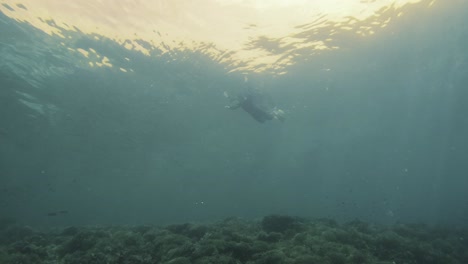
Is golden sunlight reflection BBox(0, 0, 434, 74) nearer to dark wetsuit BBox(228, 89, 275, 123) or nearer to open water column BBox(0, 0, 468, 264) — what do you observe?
open water column BBox(0, 0, 468, 264)

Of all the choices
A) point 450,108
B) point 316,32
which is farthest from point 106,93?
point 450,108

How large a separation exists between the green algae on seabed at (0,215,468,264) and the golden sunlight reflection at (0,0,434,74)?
11151 millimetres

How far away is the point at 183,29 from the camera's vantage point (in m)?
18.3

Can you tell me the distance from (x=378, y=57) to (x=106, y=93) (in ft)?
77.0

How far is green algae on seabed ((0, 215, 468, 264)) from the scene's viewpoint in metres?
8.05

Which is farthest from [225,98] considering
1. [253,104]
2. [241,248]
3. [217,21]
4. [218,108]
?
[241,248]

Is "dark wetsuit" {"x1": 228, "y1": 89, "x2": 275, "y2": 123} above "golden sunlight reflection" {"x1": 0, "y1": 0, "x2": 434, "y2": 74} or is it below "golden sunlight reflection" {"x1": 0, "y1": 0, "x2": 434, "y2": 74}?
below

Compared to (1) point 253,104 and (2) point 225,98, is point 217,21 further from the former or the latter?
(2) point 225,98

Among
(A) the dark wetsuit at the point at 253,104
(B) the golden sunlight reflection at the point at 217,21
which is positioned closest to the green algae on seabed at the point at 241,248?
(A) the dark wetsuit at the point at 253,104

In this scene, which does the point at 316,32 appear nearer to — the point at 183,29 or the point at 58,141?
the point at 183,29

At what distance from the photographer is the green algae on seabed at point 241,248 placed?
8.05m

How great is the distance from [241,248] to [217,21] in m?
13.4

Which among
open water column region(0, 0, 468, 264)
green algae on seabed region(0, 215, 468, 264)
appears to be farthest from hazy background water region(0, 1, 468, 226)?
green algae on seabed region(0, 215, 468, 264)

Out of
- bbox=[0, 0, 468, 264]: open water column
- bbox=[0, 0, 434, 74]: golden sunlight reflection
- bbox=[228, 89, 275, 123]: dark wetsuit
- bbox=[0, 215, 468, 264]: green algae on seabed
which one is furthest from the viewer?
bbox=[228, 89, 275, 123]: dark wetsuit
